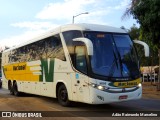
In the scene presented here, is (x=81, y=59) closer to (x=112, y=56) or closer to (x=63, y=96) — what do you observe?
(x=112, y=56)

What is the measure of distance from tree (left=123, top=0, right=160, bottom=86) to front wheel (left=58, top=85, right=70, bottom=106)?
380 inches

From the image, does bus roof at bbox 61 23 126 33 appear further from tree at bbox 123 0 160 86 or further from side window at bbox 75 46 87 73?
tree at bbox 123 0 160 86

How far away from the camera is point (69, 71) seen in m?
13.8

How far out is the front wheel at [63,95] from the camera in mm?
14245

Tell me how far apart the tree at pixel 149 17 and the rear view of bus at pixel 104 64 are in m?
8.75

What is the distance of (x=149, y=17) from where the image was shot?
21.9 meters

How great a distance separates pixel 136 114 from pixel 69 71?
3276mm

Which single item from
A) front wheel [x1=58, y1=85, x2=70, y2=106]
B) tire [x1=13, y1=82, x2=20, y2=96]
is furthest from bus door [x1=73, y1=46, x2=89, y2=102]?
tire [x1=13, y1=82, x2=20, y2=96]

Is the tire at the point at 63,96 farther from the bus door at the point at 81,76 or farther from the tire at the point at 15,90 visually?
the tire at the point at 15,90

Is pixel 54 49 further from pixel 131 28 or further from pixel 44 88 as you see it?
pixel 131 28

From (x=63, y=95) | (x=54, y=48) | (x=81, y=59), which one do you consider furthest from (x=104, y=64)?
(x=54, y=48)

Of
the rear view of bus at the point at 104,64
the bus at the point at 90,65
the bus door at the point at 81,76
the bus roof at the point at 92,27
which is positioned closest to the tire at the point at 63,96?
the bus at the point at 90,65

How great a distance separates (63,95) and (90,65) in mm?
2647

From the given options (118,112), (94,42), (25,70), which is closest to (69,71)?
(94,42)
